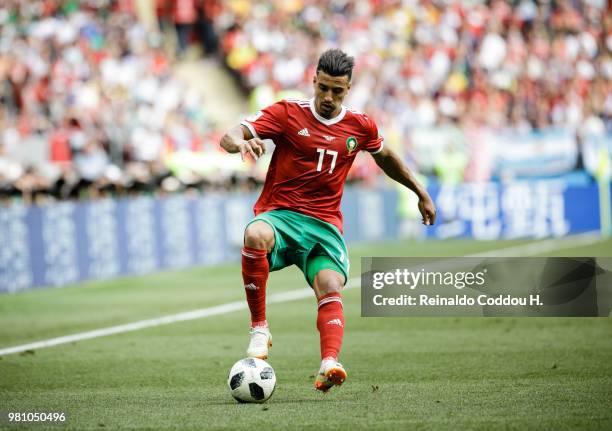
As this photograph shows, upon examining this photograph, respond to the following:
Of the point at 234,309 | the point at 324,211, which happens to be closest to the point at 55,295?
the point at 234,309

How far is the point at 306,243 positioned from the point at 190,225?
1356cm

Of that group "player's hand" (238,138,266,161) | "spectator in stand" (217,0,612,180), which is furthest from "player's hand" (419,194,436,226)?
"spectator in stand" (217,0,612,180)

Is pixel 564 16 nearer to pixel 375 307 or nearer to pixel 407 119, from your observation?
pixel 407 119

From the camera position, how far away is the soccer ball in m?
7.29

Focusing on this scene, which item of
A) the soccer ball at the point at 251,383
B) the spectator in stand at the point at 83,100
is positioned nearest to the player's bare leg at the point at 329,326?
the soccer ball at the point at 251,383

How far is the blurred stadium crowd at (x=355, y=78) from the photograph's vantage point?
22.7 meters

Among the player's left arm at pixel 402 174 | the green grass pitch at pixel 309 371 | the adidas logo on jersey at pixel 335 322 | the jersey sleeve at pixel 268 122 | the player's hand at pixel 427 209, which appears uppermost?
the jersey sleeve at pixel 268 122

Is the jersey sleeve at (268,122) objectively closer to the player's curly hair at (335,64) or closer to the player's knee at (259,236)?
the player's curly hair at (335,64)

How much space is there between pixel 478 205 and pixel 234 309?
15076mm

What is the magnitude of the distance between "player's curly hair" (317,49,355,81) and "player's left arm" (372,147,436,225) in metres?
0.92

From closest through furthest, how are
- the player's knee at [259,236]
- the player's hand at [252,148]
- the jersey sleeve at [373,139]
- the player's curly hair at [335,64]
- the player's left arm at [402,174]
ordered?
the player's hand at [252,148] < the player's curly hair at [335,64] < the player's knee at [259,236] < the jersey sleeve at [373,139] < the player's left arm at [402,174]

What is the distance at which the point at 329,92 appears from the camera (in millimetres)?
7758

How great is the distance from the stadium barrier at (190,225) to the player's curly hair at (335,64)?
9.98 metres

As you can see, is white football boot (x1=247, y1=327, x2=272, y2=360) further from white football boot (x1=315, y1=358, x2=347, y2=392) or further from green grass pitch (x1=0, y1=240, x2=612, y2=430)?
white football boot (x1=315, y1=358, x2=347, y2=392)
